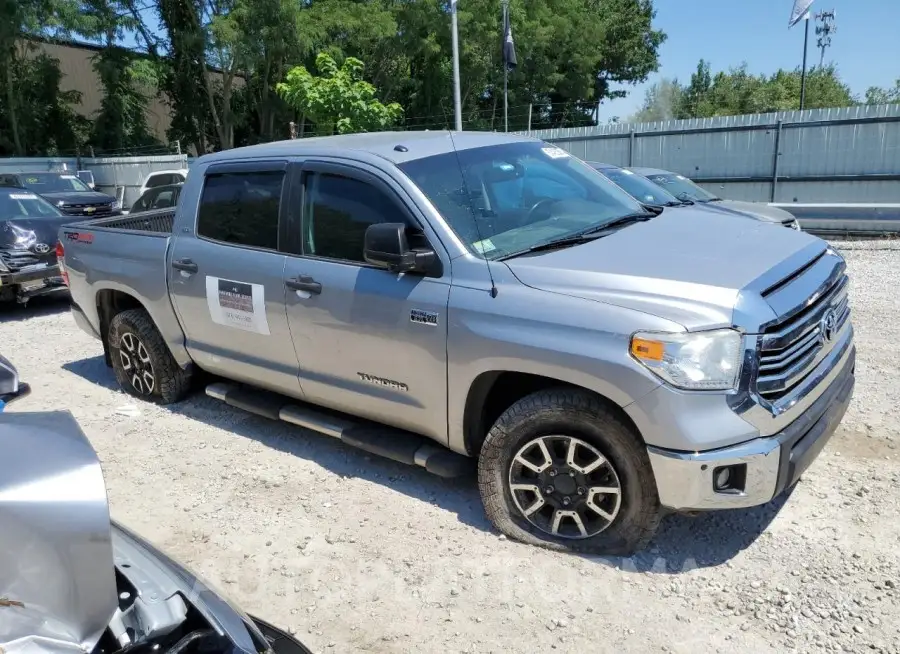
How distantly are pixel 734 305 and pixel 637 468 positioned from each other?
2.64 feet

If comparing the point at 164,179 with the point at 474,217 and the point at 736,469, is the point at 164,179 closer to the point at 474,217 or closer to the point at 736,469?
the point at 474,217

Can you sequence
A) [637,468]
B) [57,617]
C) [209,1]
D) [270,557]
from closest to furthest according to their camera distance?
[57,617], [637,468], [270,557], [209,1]

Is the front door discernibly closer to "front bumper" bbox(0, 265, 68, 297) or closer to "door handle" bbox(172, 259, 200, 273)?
"door handle" bbox(172, 259, 200, 273)

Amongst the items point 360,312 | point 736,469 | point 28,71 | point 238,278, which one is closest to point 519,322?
point 360,312

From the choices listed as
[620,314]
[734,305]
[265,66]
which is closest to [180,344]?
[620,314]

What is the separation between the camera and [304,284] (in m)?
4.10

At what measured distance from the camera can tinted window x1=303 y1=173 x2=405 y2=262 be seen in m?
3.90

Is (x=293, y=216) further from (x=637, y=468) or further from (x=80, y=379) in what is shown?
(x=80, y=379)

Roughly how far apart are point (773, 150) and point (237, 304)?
1535 centimetres

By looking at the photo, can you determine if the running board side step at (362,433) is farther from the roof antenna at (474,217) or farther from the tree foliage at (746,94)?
the tree foliage at (746,94)

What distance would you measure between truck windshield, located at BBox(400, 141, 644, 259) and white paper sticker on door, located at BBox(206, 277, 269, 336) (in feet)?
4.20

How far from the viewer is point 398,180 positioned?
3.78 meters

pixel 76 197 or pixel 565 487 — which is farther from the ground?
pixel 76 197

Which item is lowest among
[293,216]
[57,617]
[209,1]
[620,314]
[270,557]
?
[270,557]
